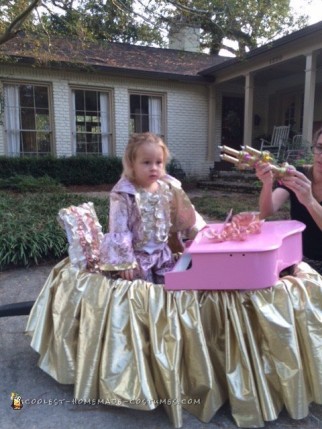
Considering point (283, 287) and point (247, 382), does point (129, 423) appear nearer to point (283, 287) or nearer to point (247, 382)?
point (247, 382)

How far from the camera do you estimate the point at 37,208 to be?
19.1ft

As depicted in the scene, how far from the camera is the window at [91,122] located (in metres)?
10.5

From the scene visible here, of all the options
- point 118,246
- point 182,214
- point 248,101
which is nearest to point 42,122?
point 248,101

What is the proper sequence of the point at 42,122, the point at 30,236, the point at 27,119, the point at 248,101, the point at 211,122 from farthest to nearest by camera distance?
the point at 211,122 < the point at 248,101 < the point at 42,122 < the point at 27,119 < the point at 30,236

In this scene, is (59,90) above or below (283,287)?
above

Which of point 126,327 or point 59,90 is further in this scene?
point 59,90

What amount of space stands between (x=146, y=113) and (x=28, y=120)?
3485 mm

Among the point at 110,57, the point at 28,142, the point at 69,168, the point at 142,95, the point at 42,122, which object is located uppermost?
the point at 110,57

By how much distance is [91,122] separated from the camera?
1073 centimetres

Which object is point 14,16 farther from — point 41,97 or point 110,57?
point 110,57

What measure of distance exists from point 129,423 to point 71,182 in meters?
8.80

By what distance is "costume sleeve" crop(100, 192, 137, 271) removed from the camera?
1.78m

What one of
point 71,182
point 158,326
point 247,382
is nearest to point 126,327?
point 158,326

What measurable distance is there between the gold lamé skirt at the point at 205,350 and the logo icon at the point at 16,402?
14.0 inches
